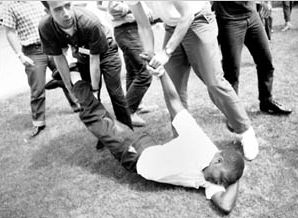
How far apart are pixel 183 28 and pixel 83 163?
169cm

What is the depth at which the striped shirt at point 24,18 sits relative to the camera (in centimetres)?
427

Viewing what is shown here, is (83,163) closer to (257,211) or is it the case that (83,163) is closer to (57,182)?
(57,182)

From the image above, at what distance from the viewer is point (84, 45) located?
A: 10.6 ft

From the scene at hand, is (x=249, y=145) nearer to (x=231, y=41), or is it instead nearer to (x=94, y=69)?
(x=231, y=41)

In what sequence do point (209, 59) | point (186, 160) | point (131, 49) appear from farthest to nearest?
point (131, 49), point (209, 59), point (186, 160)

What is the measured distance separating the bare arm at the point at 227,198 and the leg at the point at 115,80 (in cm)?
140

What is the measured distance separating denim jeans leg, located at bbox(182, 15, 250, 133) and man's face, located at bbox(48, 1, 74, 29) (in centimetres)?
92

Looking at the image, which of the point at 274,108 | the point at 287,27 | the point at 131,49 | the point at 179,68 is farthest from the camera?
the point at 287,27

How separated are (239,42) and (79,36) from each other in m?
1.39

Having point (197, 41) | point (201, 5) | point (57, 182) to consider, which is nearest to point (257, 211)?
point (197, 41)

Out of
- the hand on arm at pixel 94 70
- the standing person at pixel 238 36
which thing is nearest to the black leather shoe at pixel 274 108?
the standing person at pixel 238 36

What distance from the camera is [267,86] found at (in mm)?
3611

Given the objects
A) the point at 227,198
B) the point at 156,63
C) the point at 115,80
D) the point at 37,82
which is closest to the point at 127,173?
the point at 115,80

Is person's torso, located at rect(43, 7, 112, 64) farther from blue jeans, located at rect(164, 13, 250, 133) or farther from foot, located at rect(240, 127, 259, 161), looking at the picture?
foot, located at rect(240, 127, 259, 161)
